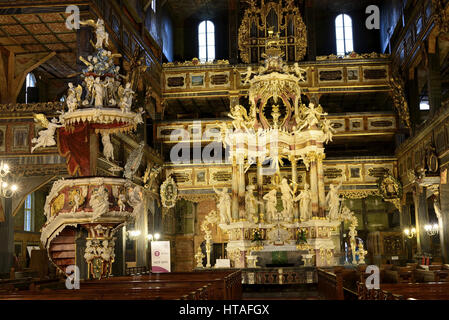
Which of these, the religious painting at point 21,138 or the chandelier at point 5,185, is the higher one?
the religious painting at point 21,138

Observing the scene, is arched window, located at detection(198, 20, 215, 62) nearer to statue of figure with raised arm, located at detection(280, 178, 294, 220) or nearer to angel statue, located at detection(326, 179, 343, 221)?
statue of figure with raised arm, located at detection(280, 178, 294, 220)

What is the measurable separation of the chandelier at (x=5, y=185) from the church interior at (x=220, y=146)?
0.27m

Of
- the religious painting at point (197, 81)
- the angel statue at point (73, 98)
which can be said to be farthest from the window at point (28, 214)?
the angel statue at point (73, 98)

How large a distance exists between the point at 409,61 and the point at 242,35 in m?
7.90

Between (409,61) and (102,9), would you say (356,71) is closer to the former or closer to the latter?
(409,61)

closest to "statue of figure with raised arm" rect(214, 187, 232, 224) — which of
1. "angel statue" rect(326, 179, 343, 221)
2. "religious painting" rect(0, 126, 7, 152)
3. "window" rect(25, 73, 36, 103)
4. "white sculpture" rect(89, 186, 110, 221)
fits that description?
"angel statue" rect(326, 179, 343, 221)

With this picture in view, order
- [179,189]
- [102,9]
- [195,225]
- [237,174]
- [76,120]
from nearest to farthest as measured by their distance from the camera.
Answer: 1. [76,120]
2. [102,9]
3. [237,174]
4. [179,189]
5. [195,225]

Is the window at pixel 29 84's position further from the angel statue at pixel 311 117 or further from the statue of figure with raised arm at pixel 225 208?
the angel statue at pixel 311 117

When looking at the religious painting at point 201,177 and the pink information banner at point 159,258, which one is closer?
the pink information banner at point 159,258

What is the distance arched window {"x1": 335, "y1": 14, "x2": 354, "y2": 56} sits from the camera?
29500mm

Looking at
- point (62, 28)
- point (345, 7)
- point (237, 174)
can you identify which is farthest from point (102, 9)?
point (345, 7)

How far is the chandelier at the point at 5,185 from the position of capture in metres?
15.1

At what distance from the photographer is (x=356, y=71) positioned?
26.0 m

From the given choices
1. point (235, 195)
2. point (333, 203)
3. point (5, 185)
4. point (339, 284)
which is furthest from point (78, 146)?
point (333, 203)
